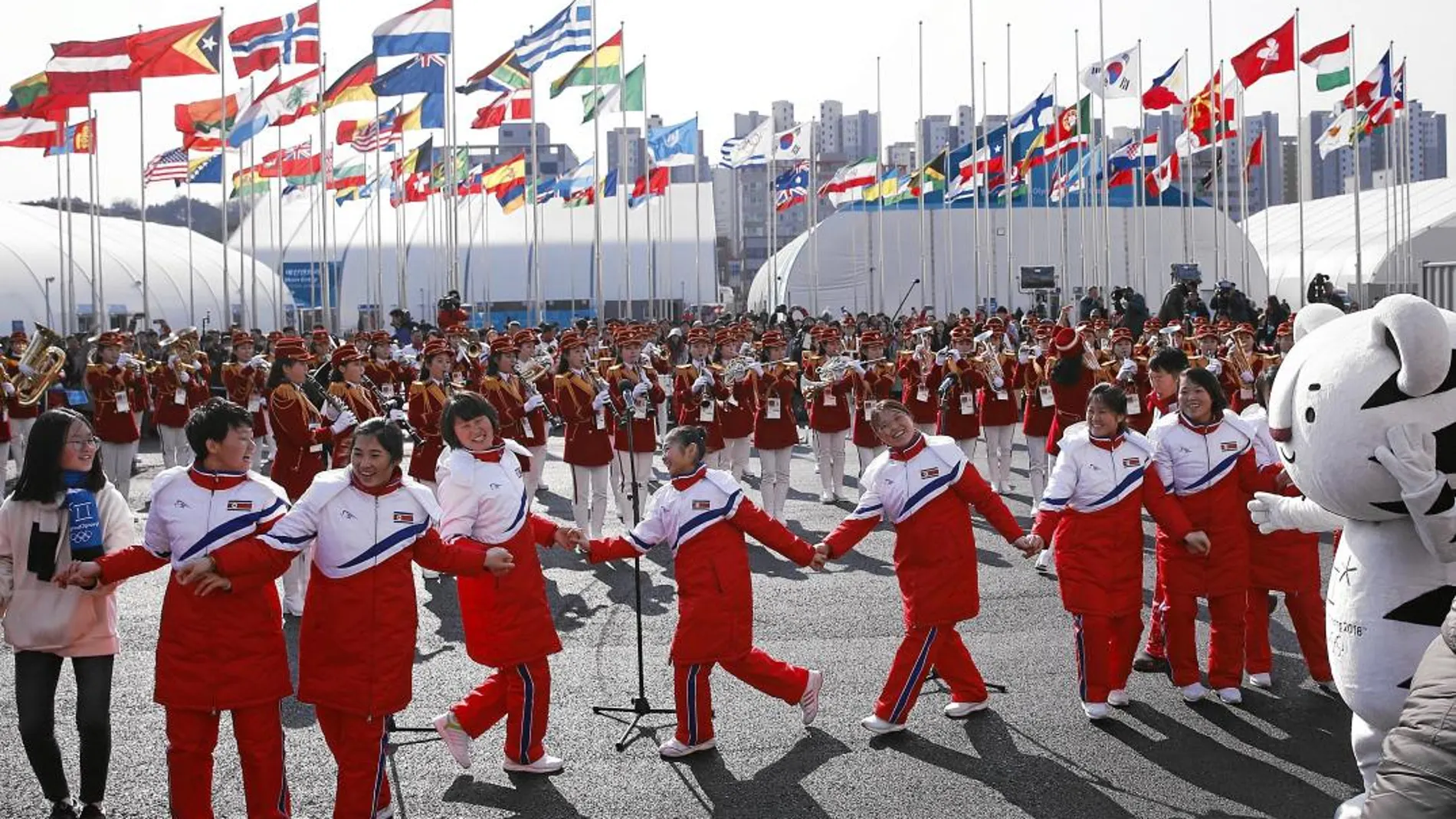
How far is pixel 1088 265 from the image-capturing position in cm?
4578

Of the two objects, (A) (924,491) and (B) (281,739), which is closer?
(B) (281,739)

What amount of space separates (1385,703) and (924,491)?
258cm

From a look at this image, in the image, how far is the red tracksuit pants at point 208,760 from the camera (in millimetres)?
5562

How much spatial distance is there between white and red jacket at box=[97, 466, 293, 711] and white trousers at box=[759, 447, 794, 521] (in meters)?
9.02

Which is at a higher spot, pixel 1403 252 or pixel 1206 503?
pixel 1403 252

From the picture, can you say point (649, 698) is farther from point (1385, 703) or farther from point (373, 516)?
point (1385, 703)

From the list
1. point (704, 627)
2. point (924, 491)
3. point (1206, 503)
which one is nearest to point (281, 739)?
point (704, 627)

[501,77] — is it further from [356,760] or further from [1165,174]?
[356,760]

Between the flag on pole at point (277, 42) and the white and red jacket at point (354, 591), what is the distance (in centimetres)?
2362

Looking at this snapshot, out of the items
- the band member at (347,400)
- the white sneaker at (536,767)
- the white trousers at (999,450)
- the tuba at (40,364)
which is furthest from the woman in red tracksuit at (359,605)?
the white trousers at (999,450)

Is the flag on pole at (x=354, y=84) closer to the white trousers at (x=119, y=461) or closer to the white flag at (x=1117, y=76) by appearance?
the white trousers at (x=119, y=461)

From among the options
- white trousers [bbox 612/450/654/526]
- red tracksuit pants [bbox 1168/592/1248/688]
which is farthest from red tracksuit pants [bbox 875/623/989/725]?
white trousers [bbox 612/450/654/526]

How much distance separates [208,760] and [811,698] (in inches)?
112

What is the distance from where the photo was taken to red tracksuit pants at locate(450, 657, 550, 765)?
6609 mm
